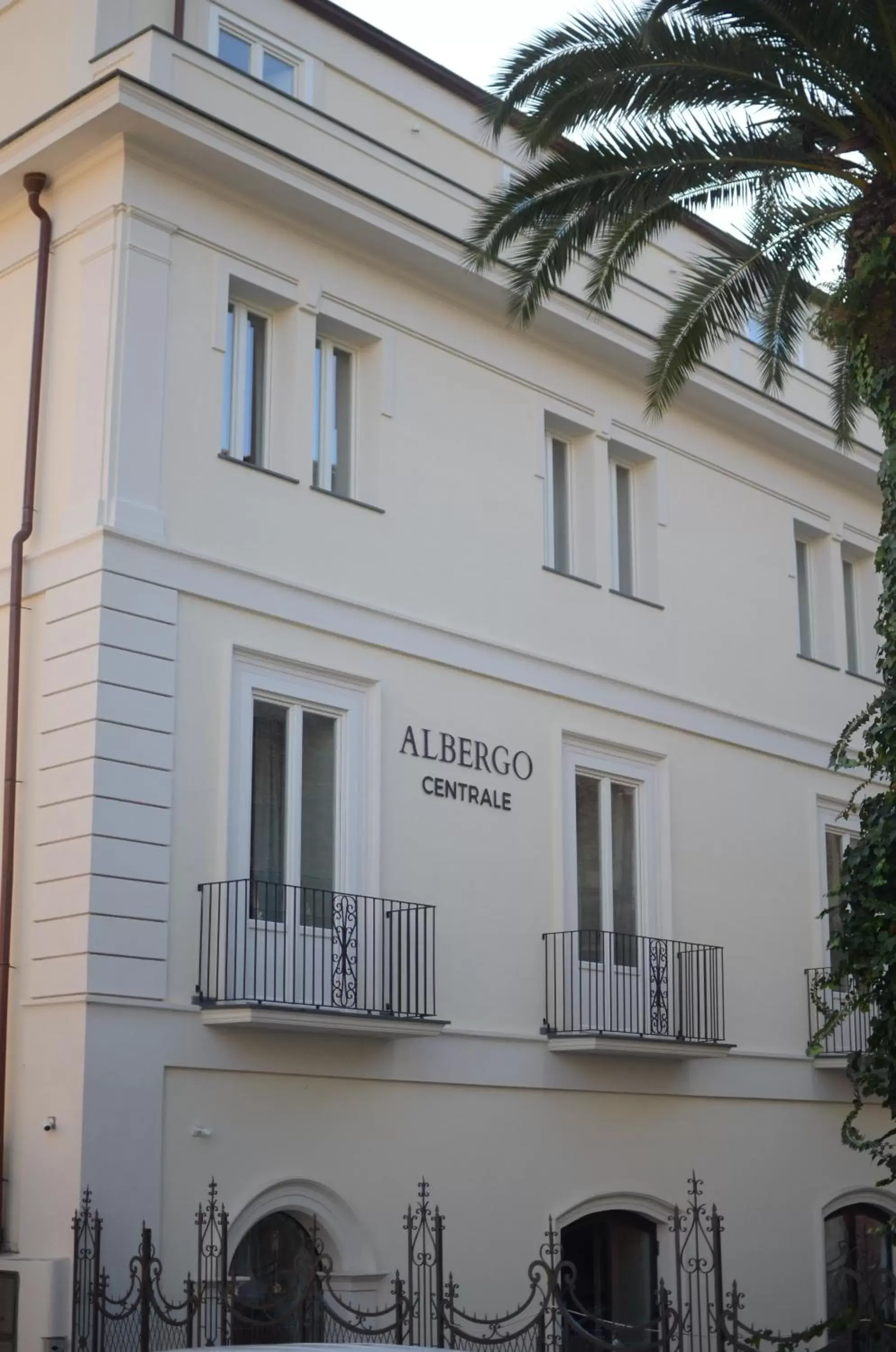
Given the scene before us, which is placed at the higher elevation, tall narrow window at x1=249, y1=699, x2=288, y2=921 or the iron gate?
tall narrow window at x1=249, y1=699, x2=288, y2=921

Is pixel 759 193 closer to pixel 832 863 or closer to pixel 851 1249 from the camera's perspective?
pixel 832 863

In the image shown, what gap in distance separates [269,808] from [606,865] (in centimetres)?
449

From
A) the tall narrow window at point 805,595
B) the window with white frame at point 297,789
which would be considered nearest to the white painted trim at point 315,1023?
the window with white frame at point 297,789

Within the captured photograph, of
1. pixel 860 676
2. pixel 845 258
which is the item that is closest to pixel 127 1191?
pixel 845 258

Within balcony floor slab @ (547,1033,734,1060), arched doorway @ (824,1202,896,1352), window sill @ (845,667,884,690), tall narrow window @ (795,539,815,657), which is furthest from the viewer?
window sill @ (845,667,884,690)

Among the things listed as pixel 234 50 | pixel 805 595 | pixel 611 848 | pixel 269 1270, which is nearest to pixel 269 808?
pixel 269 1270

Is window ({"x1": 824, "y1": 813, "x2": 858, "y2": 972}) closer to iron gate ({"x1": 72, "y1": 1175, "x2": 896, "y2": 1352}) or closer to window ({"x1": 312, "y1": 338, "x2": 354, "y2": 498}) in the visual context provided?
→ iron gate ({"x1": 72, "y1": 1175, "x2": 896, "y2": 1352})

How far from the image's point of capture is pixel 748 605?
71.2ft

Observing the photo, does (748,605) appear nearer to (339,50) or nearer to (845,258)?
(339,50)

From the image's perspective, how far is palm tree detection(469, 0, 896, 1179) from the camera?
12.2 meters

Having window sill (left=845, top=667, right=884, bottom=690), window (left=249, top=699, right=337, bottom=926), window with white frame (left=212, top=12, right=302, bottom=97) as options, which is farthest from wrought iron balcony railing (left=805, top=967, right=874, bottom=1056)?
window with white frame (left=212, top=12, right=302, bottom=97)

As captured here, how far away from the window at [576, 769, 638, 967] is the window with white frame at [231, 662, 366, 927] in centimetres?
317

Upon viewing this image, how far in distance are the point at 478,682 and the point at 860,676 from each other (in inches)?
293

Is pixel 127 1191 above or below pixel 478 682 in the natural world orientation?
below
